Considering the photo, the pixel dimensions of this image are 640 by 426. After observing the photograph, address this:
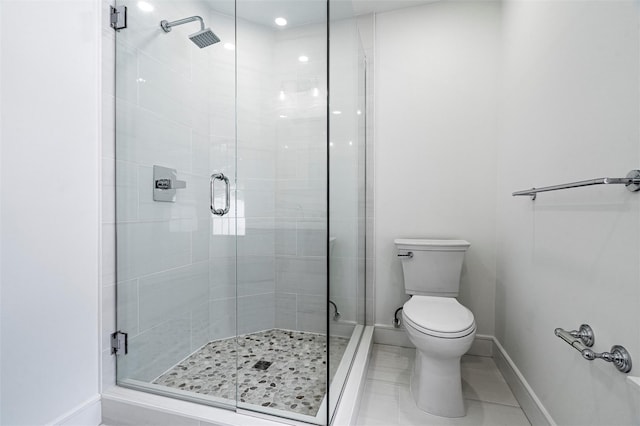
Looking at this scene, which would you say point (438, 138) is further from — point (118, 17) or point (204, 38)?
point (118, 17)

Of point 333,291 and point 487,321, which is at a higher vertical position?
point 333,291

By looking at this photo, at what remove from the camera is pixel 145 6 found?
1.50 m

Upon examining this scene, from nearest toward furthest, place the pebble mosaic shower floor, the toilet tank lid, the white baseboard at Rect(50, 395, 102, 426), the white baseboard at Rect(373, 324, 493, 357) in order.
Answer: the white baseboard at Rect(50, 395, 102, 426), the pebble mosaic shower floor, the toilet tank lid, the white baseboard at Rect(373, 324, 493, 357)

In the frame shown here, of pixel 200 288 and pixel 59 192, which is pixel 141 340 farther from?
pixel 59 192

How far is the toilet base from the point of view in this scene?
1.51 metres

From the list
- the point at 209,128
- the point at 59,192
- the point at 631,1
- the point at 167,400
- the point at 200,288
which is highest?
the point at 631,1

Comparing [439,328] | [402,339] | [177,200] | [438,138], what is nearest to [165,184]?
[177,200]

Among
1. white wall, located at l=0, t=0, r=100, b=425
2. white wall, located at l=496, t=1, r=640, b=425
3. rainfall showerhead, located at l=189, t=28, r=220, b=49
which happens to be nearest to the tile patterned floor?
white wall, located at l=496, t=1, r=640, b=425

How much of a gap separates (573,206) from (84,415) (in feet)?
7.12

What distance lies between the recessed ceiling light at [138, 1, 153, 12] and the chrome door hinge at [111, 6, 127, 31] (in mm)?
73

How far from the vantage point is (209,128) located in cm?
184

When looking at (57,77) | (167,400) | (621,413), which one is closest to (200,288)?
(167,400)

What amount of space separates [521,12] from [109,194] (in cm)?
240

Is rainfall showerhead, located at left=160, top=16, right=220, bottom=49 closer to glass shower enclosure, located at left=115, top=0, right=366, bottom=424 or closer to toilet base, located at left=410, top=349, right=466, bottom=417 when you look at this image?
glass shower enclosure, located at left=115, top=0, right=366, bottom=424
